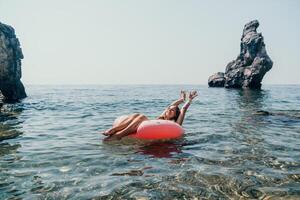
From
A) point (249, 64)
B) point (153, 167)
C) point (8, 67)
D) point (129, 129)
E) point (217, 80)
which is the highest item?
point (249, 64)

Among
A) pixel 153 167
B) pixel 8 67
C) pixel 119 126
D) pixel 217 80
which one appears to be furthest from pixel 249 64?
pixel 153 167

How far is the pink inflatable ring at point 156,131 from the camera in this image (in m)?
10.9

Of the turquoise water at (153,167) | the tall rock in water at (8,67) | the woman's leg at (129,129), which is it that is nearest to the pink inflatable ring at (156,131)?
the woman's leg at (129,129)

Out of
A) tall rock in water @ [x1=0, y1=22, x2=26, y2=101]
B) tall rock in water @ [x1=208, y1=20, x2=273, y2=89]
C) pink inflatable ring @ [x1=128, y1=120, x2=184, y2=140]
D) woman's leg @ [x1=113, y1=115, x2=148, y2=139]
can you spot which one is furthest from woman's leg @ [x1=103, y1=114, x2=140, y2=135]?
tall rock in water @ [x1=208, y1=20, x2=273, y2=89]

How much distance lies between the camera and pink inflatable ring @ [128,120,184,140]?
35.8 ft

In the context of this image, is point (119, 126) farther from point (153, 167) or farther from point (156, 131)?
point (153, 167)

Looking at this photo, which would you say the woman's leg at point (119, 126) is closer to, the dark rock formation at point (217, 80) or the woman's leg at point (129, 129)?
the woman's leg at point (129, 129)

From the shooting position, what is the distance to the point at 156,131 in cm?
1094

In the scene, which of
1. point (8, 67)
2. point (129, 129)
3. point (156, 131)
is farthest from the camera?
point (8, 67)

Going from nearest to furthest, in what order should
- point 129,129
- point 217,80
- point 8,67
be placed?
1. point 129,129
2. point 8,67
3. point 217,80

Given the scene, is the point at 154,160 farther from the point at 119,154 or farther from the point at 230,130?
the point at 230,130

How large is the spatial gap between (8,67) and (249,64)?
7072 centimetres

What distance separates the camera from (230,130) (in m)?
14.3

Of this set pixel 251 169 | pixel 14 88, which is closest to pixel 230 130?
pixel 251 169
